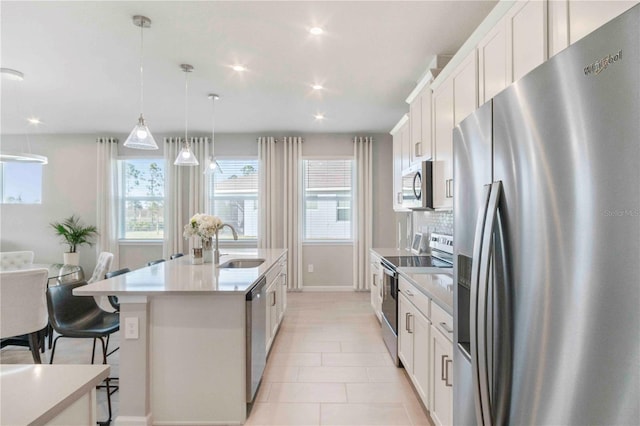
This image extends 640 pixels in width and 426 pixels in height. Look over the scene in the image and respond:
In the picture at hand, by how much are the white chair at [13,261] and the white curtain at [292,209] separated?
11.4ft

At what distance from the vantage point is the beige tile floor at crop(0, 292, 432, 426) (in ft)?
6.88

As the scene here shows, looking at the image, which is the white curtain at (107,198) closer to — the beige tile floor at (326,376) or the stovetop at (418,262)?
the beige tile floor at (326,376)

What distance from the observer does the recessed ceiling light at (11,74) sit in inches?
124

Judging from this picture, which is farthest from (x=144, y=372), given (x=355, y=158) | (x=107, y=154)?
(x=107, y=154)

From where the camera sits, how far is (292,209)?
5531 mm

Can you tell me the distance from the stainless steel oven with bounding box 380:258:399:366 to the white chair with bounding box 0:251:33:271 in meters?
4.25

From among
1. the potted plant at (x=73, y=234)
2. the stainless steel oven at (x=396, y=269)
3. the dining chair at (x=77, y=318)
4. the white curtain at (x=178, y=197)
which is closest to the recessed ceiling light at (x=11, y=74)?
the white curtain at (x=178, y=197)

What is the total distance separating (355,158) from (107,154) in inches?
175

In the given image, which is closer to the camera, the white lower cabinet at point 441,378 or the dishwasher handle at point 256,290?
the white lower cabinet at point 441,378

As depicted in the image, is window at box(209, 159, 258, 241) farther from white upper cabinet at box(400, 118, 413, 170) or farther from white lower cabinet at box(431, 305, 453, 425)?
white lower cabinet at box(431, 305, 453, 425)

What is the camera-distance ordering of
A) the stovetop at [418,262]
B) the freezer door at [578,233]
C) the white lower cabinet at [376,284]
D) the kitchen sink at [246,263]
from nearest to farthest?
the freezer door at [578,233] < the stovetop at [418,262] < the kitchen sink at [246,263] < the white lower cabinet at [376,284]

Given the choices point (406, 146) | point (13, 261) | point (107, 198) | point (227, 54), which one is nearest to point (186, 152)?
point (227, 54)

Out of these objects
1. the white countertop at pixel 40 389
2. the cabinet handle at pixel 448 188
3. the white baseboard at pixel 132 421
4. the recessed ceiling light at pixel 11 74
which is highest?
the recessed ceiling light at pixel 11 74

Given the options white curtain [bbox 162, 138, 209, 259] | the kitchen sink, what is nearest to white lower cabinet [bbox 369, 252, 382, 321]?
the kitchen sink
